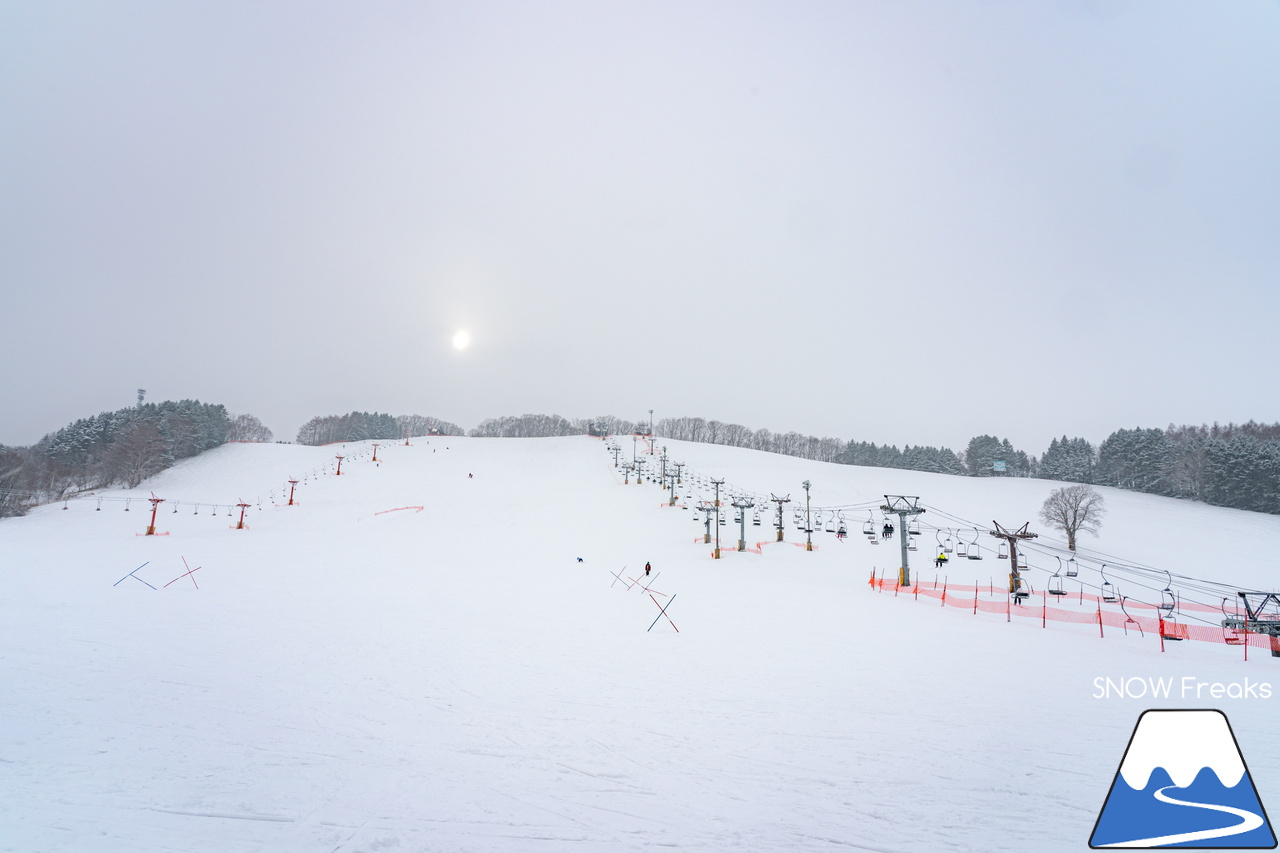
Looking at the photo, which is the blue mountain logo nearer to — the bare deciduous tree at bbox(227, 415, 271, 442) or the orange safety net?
the orange safety net

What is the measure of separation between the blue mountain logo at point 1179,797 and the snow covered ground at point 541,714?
0.91 meters

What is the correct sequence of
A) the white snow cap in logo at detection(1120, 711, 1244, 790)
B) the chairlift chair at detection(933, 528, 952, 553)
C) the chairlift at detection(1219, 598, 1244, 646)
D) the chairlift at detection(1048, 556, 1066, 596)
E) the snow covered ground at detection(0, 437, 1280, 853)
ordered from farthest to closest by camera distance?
the chairlift chair at detection(933, 528, 952, 553) → the chairlift at detection(1048, 556, 1066, 596) → the chairlift at detection(1219, 598, 1244, 646) → the snow covered ground at detection(0, 437, 1280, 853) → the white snow cap in logo at detection(1120, 711, 1244, 790)

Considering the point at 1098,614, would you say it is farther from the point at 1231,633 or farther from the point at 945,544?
the point at 945,544

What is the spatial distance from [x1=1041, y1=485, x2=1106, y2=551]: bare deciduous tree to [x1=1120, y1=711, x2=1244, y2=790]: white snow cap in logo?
168 ft

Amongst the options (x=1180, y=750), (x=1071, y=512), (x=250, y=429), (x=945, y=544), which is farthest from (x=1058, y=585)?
(x=250, y=429)

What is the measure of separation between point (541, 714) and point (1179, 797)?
31.1 ft

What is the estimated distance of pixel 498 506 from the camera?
180 feet

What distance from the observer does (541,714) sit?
1038cm

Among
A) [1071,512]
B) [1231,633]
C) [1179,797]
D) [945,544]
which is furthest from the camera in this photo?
[1071,512]

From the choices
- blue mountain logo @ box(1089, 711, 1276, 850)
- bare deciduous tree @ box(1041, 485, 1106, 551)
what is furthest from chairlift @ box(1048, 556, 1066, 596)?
blue mountain logo @ box(1089, 711, 1276, 850)

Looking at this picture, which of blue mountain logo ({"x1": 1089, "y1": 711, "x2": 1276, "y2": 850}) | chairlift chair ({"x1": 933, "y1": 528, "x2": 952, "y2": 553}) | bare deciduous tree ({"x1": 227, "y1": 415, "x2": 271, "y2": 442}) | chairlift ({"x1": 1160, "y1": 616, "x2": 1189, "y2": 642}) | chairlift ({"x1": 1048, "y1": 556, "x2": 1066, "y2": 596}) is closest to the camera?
blue mountain logo ({"x1": 1089, "y1": 711, "x2": 1276, "y2": 850})

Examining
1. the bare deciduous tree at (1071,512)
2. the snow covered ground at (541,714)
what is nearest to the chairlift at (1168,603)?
the snow covered ground at (541,714)

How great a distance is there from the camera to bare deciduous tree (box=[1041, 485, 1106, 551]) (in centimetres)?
4750

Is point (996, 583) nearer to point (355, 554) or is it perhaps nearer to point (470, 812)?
point (470, 812)
